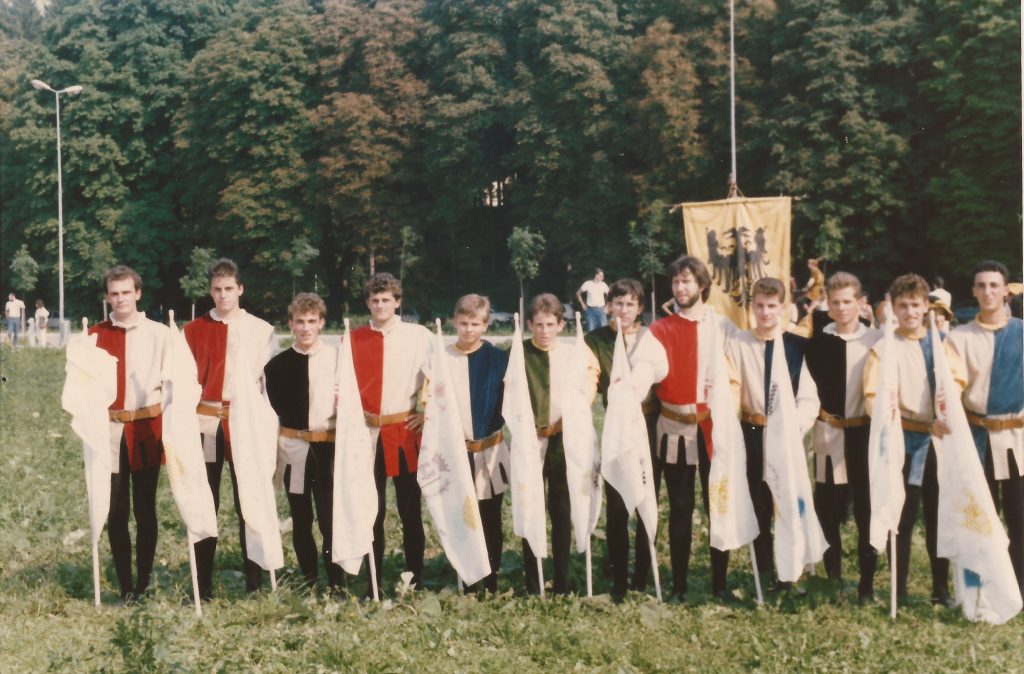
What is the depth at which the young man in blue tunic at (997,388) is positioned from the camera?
6234 mm

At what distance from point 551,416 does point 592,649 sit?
1.52m

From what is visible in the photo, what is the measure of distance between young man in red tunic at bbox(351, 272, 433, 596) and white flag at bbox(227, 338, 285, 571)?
0.61m

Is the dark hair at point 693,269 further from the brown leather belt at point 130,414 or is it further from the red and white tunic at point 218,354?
the brown leather belt at point 130,414

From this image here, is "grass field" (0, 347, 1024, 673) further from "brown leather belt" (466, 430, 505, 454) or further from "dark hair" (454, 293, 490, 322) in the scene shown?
"dark hair" (454, 293, 490, 322)

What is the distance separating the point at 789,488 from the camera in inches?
246

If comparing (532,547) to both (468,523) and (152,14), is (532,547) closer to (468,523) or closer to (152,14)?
(468,523)

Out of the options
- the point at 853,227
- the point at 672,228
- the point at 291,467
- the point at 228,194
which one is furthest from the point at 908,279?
the point at 228,194

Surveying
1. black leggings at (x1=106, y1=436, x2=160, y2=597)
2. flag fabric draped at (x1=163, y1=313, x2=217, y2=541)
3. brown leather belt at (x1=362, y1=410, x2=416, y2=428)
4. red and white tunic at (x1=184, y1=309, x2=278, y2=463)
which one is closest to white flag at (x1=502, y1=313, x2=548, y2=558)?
brown leather belt at (x1=362, y1=410, x2=416, y2=428)

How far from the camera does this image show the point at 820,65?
3203cm

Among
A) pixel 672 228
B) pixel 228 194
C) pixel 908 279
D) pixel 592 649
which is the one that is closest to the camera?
pixel 592 649

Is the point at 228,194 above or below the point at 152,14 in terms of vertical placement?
below

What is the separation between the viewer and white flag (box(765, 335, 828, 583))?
20.4 feet

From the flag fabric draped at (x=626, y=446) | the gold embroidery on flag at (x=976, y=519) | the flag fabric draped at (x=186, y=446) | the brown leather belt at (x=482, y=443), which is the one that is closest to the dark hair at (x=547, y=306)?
the flag fabric draped at (x=626, y=446)

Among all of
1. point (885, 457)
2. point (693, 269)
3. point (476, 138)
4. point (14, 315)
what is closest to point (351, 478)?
point (693, 269)
